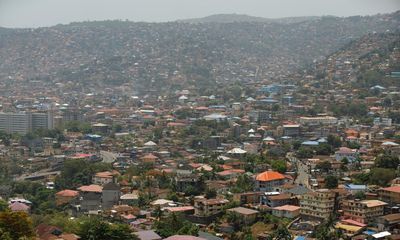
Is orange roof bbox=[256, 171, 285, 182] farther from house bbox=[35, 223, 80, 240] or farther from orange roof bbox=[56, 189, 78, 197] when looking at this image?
house bbox=[35, 223, 80, 240]

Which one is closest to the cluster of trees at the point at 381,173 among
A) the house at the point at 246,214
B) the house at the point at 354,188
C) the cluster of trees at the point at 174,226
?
the house at the point at 354,188

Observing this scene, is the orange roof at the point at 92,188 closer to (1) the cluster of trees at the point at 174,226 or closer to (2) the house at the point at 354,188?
(1) the cluster of trees at the point at 174,226

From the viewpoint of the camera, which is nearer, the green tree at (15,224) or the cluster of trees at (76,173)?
the green tree at (15,224)

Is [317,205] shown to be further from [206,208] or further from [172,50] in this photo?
[172,50]

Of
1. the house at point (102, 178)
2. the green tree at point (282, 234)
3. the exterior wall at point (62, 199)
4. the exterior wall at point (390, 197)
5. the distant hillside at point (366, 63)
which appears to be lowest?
the exterior wall at point (62, 199)

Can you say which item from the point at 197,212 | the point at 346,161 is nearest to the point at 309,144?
the point at 346,161

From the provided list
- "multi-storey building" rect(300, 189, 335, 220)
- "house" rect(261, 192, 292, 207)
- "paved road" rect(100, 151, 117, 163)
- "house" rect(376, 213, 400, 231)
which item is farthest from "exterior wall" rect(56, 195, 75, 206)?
"house" rect(376, 213, 400, 231)

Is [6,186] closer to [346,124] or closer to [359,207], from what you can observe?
[359,207]
